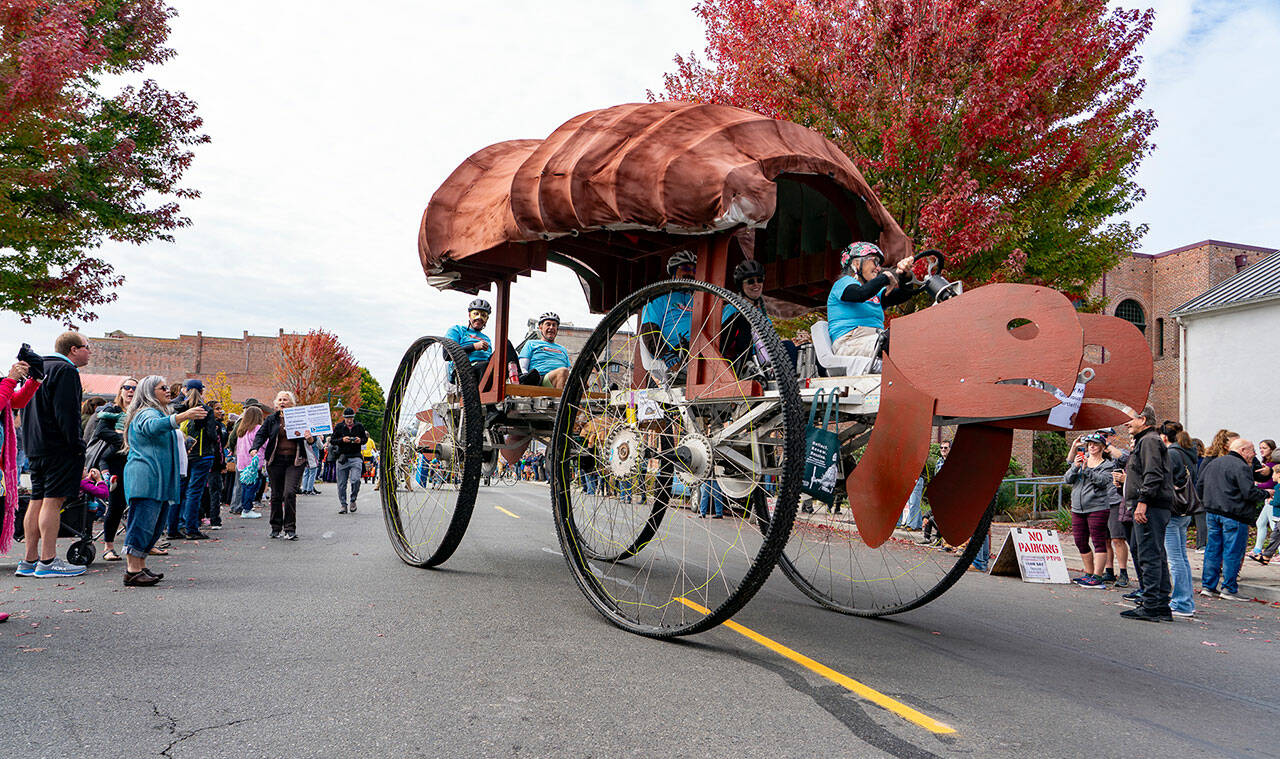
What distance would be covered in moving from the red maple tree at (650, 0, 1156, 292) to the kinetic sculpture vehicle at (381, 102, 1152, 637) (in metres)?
5.37

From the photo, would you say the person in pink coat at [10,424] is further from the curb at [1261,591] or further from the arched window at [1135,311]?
the arched window at [1135,311]

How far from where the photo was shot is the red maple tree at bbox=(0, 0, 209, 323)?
404 inches

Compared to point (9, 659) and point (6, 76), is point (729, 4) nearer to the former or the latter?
point (6, 76)

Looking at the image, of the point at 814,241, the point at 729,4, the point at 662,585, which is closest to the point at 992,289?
the point at 814,241

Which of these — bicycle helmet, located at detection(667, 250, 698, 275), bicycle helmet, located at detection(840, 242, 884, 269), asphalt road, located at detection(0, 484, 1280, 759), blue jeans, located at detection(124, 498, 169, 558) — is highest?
bicycle helmet, located at detection(667, 250, 698, 275)

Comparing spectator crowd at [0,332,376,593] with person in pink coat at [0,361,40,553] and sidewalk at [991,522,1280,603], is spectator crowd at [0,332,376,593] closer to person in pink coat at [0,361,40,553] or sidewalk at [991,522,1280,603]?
person in pink coat at [0,361,40,553]

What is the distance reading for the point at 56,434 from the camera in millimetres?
6590

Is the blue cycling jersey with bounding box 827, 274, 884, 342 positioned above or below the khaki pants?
above

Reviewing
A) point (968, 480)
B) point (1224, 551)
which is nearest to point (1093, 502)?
point (1224, 551)

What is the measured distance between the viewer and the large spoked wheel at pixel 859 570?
18.4ft

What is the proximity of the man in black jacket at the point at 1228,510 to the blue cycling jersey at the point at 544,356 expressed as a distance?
23.2ft

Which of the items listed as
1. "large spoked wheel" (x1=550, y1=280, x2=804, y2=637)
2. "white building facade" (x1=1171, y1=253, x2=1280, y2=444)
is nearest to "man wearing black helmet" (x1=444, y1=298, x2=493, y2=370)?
"large spoked wheel" (x1=550, y1=280, x2=804, y2=637)

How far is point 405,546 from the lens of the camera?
780 centimetres

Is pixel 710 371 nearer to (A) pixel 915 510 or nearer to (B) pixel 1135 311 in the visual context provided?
(A) pixel 915 510
